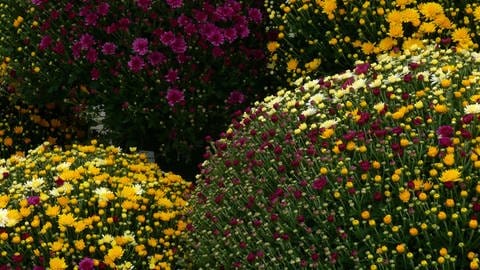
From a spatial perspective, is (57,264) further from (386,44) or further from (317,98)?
(386,44)

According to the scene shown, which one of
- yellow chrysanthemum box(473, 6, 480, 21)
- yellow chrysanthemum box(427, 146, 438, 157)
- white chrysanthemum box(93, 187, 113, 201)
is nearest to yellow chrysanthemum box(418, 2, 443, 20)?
yellow chrysanthemum box(473, 6, 480, 21)

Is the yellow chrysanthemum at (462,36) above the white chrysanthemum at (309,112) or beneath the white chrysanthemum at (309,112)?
above

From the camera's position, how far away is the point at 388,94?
3.99 m

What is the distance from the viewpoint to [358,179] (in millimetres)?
3459

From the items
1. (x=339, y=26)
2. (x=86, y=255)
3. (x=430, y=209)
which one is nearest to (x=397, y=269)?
(x=430, y=209)

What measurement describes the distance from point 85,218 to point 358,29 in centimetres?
254

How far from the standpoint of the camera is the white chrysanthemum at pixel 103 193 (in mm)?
4388

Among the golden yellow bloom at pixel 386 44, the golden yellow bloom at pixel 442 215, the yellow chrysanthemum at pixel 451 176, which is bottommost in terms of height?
the golden yellow bloom at pixel 442 215

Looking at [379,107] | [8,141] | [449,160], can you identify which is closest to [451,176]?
[449,160]

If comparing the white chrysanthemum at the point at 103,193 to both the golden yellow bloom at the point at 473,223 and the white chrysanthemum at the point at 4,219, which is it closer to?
the white chrysanthemum at the point at 4,219

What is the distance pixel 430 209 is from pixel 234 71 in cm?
333

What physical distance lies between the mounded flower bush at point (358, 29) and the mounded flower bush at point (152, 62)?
361 mm

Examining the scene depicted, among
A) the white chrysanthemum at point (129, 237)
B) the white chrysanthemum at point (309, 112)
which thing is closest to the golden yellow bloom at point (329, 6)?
the white chrysanthemum at point (309, 112)

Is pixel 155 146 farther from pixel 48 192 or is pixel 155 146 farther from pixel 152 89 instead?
pixel 48 192
